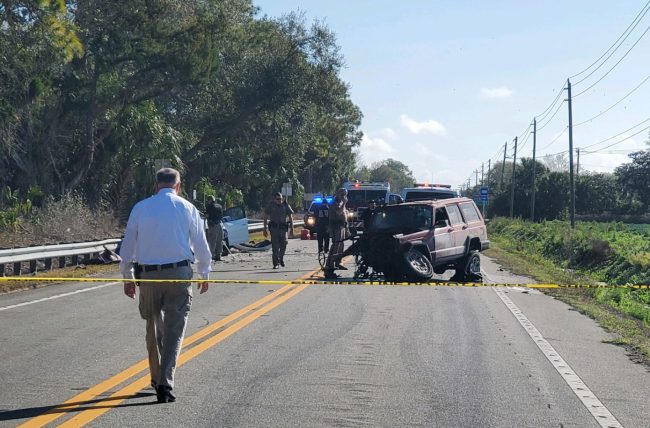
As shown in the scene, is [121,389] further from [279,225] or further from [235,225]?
[235,225]

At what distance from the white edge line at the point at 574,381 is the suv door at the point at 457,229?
5668 millimetres

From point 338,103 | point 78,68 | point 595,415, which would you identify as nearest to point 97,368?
point 595,415

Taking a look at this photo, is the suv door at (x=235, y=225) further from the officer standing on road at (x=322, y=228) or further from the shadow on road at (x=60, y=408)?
the shadow on road at (x=60, y=408)

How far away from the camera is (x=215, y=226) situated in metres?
24.4

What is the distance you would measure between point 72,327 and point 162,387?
467 cm

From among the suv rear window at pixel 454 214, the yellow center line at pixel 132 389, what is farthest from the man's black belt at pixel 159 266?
the suv rear window at pixel 454 214

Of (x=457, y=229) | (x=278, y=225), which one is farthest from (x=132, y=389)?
(x=278, y=225)

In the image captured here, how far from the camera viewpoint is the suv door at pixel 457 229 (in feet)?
61.8

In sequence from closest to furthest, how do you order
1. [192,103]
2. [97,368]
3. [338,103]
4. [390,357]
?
[97,368]
[390,357]
[192,103]
[338,103]

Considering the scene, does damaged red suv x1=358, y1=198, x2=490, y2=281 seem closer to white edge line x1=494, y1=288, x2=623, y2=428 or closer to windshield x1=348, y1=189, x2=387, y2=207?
white edge line x1=494, y1=288, x2=623, y2=428

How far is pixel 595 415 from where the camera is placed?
720cm

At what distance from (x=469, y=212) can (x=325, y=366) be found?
11620 millimetres

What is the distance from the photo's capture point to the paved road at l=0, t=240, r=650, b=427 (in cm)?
703

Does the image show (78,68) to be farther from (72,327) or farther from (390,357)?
(390,357)
